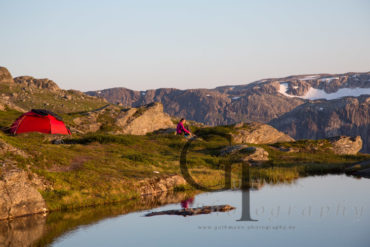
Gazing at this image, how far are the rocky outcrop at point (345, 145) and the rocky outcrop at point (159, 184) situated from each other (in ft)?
147

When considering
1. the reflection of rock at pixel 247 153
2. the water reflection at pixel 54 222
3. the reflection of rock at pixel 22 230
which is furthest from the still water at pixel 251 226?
the reflection of rock at pixel 247 153

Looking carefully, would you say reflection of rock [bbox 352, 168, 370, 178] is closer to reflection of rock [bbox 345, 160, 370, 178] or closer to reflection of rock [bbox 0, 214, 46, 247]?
reflection of rock [bbox 345, 160, 370, 178]

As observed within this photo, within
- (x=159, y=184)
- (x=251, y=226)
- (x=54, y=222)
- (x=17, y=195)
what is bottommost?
(x=251, y=226)

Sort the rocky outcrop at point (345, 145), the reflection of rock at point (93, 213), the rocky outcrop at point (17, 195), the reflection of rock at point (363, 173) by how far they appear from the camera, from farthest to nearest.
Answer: the rocky outcrop at point (345, 145)
the reflection of rock at point (363, 173)
the rocky outcrop at point (17, 195)
the reflection of rock at point (93, 213)

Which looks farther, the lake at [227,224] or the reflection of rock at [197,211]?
the reflection of rock at [197,211]

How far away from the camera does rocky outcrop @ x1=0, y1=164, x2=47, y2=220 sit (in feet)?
77.1

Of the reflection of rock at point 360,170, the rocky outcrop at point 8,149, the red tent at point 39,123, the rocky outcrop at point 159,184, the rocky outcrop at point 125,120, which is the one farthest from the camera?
the rocky outcrop at point 125,120

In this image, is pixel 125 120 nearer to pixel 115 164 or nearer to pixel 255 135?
pixel 255 135

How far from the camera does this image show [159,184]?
33.1 meters

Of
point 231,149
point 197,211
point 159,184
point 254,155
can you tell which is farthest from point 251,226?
point 231,149

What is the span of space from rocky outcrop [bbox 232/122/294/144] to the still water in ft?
135

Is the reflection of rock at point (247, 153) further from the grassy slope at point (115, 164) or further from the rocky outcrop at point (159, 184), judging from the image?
the rocky outcrop at point (159, 184)

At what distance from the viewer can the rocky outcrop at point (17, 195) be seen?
23.5 m

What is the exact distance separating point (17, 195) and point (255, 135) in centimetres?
5633
